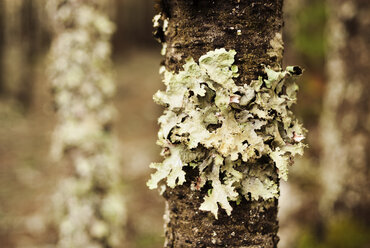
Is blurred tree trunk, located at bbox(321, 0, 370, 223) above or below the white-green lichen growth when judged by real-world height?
above

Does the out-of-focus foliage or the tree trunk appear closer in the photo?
the tree trunk

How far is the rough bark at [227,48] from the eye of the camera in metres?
1.00

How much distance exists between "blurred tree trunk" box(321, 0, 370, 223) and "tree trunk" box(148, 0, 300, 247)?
11.0ft

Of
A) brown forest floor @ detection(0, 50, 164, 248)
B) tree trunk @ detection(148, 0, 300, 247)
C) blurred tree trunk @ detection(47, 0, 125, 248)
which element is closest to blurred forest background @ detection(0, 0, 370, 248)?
brown forest floor @ detection(0, 50, 164, 248)

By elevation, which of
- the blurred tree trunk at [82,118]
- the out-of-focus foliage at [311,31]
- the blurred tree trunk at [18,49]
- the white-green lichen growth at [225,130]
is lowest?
the white-green lichen growth at [225,130]

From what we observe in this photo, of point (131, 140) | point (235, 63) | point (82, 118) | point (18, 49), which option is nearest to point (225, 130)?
point (235, 63)

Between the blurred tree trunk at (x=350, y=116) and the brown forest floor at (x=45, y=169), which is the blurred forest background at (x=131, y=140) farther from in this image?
the blurred tree trunk at (x=350, y=116)

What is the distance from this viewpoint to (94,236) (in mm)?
3488

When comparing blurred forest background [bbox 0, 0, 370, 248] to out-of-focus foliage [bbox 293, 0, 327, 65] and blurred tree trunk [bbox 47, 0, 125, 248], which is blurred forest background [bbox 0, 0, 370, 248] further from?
blurred tree trunk [bbox 47, 0, 125, 248]

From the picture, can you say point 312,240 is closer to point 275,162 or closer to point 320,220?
point 320,220

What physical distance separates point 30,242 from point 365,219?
479cm

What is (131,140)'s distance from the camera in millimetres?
10000

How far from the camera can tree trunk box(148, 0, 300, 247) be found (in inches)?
39.3

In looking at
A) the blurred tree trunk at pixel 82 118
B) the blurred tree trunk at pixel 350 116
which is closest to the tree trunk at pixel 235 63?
the blurred tree trunk at pixel 82 118
